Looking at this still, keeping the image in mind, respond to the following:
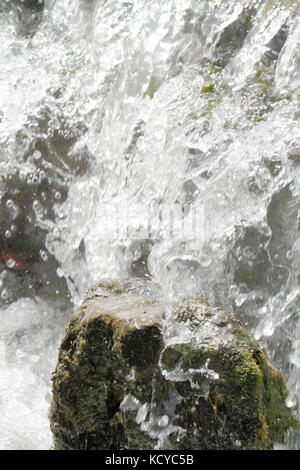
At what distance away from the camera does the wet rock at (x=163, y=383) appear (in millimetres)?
1878

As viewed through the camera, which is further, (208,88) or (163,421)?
(208,88)

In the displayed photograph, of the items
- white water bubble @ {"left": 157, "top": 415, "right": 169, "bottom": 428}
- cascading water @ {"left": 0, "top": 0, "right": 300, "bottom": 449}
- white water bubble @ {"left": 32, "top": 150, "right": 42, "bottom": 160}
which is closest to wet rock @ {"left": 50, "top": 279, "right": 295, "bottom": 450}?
white water bubble @ {"left": 157, "top": 415, "right": 169, "bottom": 428}

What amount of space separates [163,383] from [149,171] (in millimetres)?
1711

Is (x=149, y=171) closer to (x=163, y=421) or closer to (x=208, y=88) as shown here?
(x=208, y=88)

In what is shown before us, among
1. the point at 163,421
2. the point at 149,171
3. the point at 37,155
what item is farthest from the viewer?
the point at 37,155

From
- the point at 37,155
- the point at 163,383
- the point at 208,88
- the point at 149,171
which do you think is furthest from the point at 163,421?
the point at 37,155

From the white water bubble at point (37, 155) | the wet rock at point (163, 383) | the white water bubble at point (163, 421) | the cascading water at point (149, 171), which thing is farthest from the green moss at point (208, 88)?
the white water bubble at point (163, 421)

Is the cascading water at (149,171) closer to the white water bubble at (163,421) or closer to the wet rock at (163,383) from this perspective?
the wet rock at (163,383)

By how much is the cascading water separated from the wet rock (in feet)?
0.96

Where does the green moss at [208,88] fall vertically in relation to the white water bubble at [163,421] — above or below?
above

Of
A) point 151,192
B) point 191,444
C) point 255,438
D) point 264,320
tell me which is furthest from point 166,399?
point 151,192

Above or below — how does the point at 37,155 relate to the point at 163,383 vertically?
above

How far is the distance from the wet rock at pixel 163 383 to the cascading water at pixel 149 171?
0.29m

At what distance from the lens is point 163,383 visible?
6.46 feet
